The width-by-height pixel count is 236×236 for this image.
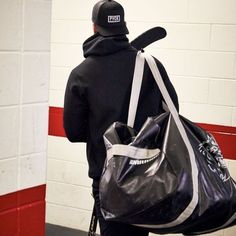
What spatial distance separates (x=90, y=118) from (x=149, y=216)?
2.21ft

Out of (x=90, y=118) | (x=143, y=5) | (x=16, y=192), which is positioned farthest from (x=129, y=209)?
(x=143, y=5)

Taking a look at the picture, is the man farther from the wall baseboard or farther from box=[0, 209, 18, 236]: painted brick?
the wall baseboard

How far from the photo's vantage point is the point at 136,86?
6.80 feet

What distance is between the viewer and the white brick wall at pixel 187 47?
10.2 ft

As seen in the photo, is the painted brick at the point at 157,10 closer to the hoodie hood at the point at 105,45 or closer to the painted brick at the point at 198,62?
the painted brick at the point at 198,62

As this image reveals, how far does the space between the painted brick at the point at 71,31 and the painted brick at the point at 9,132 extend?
6.20ft

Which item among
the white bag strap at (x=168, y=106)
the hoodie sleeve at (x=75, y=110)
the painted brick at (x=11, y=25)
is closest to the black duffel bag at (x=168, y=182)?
the white bag strap at (x=168, y=106)

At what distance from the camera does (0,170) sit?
1.66 meters

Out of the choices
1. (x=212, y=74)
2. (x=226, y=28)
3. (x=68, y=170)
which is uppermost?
(x=226, y=28)

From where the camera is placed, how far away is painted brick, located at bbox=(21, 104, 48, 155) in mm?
1729

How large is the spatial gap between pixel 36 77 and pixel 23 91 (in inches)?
3.0

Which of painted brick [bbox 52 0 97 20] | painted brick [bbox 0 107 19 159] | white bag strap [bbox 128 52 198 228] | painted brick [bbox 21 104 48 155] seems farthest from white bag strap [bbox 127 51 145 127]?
painted brick [bbox 52 0 97 20]

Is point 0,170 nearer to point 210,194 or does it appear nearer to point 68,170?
point 210,194

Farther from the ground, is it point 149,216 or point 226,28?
point 226,28
